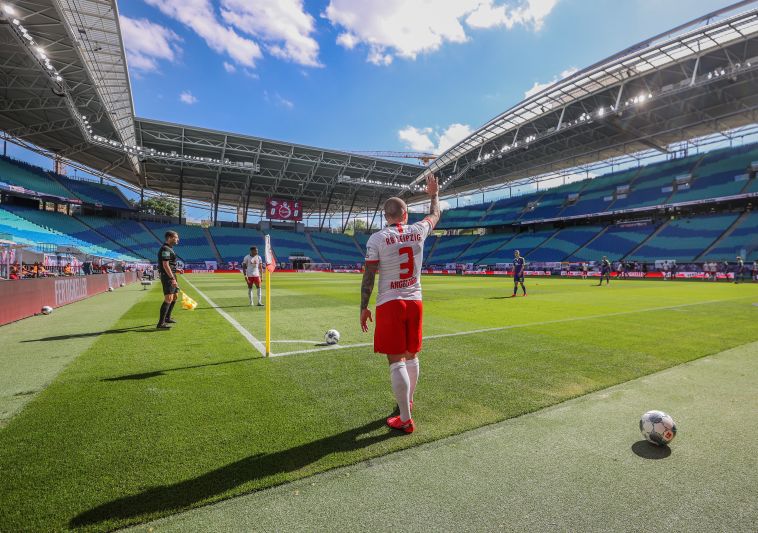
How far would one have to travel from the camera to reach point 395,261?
3.54m

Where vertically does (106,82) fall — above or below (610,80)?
below

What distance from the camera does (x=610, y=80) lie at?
1294 inches

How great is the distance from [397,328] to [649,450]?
90.2 inches

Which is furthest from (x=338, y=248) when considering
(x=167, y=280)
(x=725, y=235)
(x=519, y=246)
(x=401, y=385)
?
(x=401, y=385)

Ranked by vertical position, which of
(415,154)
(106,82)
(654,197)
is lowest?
(654,197)

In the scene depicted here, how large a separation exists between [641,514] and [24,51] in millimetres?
37049

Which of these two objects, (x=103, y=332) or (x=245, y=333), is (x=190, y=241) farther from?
(x=245, y=333)

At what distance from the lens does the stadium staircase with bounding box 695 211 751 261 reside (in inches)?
1476

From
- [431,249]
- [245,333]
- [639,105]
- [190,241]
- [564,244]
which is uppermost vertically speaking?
[639,105]

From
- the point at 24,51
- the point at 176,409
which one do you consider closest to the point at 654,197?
the point at 176,409

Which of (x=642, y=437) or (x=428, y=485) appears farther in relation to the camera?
(x=642, y=437)

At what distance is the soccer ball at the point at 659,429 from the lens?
10.1 ft

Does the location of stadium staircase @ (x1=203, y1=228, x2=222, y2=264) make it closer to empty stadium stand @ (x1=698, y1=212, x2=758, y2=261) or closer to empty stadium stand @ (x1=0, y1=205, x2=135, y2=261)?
empty stadium stand @ (x1=0, y1=205, x2=135, y2=261)

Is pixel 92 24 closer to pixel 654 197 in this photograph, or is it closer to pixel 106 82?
pixel 106 82
